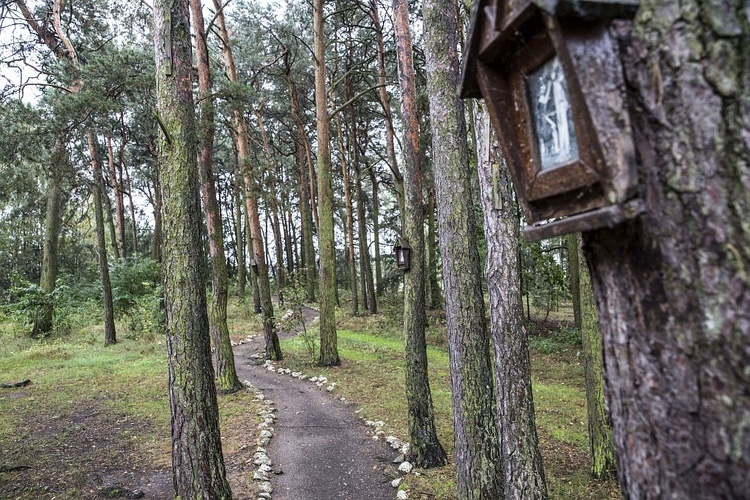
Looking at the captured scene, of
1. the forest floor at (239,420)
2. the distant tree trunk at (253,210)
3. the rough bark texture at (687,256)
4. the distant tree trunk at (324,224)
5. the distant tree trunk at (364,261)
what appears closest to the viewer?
the rough bark texture at (687,256)

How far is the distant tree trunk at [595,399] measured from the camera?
4941mm

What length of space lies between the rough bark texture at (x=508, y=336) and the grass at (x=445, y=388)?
1.22 meters

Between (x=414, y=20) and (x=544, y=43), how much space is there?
1249cm

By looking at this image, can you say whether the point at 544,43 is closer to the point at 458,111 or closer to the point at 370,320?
the point at 458,111

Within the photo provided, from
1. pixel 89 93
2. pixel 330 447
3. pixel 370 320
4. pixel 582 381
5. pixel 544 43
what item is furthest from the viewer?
pixel 370 320

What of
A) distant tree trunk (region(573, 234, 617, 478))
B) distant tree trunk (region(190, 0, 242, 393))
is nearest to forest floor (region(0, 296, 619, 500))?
distant tree trunk (region(573, 234, 617, 478))

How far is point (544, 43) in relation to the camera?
1.20m

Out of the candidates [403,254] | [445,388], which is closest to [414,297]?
[403,254]

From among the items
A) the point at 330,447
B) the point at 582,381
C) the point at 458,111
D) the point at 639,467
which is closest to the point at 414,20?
the point at 458,111

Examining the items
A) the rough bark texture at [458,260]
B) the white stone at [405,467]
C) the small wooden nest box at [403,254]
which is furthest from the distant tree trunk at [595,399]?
the small wooden nest box at [403,254]

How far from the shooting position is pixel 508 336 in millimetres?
3684

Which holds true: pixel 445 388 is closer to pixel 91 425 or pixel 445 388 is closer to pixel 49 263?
pixel 91 425

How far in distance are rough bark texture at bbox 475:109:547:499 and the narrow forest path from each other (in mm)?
1778

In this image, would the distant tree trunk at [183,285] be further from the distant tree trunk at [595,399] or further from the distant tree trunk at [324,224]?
the distant tree trunk at [324,224]
